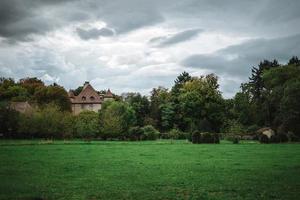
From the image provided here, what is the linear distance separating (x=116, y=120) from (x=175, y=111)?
92.9ft

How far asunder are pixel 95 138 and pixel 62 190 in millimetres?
70751

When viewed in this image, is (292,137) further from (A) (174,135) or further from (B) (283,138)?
(A) (174,135)

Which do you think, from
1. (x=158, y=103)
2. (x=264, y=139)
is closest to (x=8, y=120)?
(x=158, y=103)

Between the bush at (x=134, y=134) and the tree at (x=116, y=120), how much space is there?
5.89 feet

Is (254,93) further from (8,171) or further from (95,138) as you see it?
(8,171)

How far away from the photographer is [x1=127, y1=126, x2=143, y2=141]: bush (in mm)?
84125

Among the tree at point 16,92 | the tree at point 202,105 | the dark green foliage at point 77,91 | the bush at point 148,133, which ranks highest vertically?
the dark green foliage at point 77,91

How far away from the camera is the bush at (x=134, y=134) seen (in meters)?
84.1

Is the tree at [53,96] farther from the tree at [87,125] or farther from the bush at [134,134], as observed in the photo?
the bush at [134,134]

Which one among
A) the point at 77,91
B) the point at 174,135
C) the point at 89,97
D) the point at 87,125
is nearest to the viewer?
the point at 87,125

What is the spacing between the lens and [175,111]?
4218 inches

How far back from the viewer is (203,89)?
104438 millimetres

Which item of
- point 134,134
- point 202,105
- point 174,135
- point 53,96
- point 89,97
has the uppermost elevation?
point 89,97

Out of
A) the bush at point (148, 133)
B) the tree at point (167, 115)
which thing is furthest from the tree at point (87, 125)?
the tree at point (167, 115)
